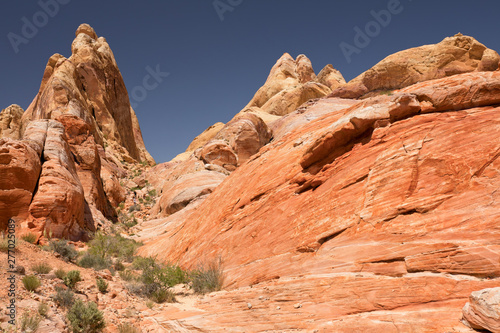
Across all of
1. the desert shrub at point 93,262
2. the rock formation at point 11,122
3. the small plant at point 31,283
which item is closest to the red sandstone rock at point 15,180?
the desert shrub at point 93,262

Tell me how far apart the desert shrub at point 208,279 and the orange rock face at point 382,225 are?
0.31m

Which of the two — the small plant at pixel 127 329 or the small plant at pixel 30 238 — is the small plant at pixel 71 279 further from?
the small plant at pixel 30 238

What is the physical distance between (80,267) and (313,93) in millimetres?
46776

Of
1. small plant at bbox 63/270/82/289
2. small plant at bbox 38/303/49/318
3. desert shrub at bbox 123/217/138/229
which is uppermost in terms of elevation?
desert shrub at bbox 123/217/138/229

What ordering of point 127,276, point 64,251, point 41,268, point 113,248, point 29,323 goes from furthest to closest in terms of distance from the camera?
1. point 113,248
2. point 64,251
3. point 127,276
4. point 41,268
5. point 29,323

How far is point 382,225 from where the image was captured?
21.1 feet

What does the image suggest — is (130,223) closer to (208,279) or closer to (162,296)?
(162,296)

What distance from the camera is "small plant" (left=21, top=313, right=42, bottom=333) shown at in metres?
5.15

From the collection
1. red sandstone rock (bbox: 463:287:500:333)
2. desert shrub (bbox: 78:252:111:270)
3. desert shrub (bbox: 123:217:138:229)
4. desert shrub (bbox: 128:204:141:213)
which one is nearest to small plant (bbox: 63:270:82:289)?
desert shrub (bbox: 78:252:111:270)

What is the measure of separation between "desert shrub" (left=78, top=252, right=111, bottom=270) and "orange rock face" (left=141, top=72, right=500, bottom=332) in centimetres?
427

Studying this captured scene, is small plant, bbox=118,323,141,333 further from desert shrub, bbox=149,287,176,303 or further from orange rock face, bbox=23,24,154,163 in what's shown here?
orange rock face, bbox=23,24,154,163

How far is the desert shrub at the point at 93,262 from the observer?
10297mm

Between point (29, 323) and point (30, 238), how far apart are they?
7.60 m

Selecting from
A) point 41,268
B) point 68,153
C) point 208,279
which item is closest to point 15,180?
point 68,153
